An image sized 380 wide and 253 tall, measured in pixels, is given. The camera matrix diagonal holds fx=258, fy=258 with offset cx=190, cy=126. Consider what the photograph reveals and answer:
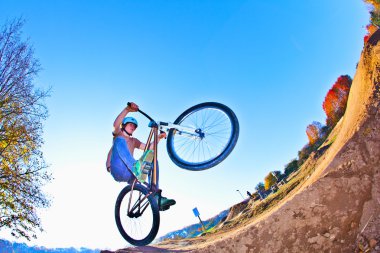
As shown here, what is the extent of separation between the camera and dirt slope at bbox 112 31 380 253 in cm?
276

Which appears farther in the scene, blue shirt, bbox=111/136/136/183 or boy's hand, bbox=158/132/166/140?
boy's hand, bbox=158/132/166/140

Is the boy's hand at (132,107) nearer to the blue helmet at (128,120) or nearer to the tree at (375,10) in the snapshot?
the blue helmet at (128,120)

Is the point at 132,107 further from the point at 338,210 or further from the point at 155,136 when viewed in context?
the point at 338,210

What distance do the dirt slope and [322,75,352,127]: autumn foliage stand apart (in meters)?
62.3

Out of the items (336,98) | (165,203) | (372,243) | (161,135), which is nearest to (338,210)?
(372,243)

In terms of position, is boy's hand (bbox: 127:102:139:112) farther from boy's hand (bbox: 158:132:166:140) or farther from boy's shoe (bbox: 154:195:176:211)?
boy's shoe (bbox: 154:195:176:211)

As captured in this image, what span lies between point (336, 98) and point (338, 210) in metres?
67.8

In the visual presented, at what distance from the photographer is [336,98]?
202 ft

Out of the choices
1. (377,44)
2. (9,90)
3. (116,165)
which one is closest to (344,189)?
(377,44)

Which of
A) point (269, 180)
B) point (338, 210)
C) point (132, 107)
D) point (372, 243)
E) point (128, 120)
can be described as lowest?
point (372, 243)

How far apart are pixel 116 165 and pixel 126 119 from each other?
1.02 meters

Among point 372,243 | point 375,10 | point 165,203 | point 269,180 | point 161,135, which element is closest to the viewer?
point 372,243

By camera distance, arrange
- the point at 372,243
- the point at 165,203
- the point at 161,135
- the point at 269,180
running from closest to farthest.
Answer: the point at 372,243, the point at 165,203, the point at 161,135, the point at 269,180

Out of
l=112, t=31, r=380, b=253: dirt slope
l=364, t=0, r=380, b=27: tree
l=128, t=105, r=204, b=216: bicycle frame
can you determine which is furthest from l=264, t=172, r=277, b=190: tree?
l=112, t=31, r=380, b=253: dirt slope
